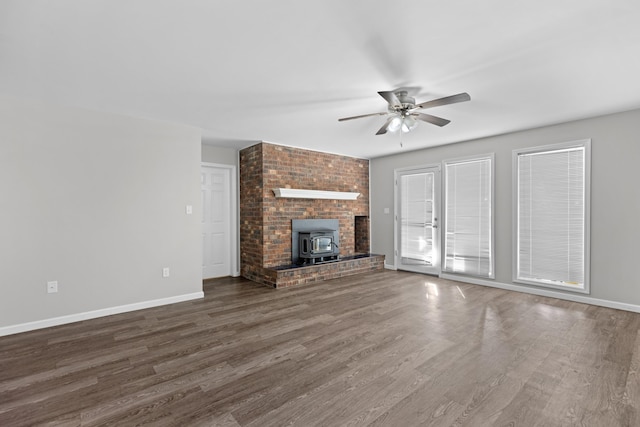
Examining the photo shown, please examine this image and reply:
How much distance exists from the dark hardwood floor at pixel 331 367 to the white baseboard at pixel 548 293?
15 centimetres

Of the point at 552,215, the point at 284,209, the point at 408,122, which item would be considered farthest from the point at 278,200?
the point at 552,215

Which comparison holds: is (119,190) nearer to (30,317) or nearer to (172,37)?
(30,317)

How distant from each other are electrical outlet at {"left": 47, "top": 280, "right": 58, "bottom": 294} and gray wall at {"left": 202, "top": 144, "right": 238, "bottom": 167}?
283 cm

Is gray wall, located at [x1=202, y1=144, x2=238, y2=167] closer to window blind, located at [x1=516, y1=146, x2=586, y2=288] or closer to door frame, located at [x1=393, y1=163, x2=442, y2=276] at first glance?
door frame, located at [x1=393, y1=163, x2=442, y2=276]

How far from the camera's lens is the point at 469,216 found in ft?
17.1

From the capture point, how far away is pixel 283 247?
211 inches

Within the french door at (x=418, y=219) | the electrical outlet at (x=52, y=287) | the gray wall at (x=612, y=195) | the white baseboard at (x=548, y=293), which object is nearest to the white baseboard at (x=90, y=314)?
the electrical outlet at (x=52, y=287)

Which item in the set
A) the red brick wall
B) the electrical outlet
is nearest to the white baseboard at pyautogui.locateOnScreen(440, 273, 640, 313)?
the red brick wall

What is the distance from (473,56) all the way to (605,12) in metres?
0.76

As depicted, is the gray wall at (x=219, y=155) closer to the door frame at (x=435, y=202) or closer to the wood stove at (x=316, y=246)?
the wood stove at (x=316, y=246)

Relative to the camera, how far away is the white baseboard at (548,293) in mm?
3719

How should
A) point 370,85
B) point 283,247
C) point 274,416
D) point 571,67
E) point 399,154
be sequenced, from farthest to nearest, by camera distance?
point 399,154 < point 283,247 < point 370,85 < point 571,67 < point 274,416

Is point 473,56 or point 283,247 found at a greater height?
point 473,56

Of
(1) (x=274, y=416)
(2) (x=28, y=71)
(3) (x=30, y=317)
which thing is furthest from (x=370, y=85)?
(3) (x=30, y=317)
